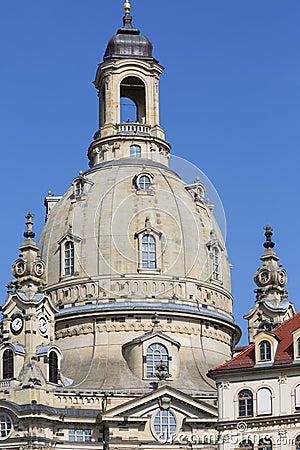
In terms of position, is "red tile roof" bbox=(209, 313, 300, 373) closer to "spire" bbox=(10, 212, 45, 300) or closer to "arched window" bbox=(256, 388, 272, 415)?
"arched window" bbox=(256, 388, 272, 415)

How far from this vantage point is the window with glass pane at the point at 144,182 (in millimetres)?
112606

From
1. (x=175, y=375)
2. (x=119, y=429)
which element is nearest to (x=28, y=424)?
(x=119, y=429)

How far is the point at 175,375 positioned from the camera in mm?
105062

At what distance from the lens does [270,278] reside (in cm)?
10669

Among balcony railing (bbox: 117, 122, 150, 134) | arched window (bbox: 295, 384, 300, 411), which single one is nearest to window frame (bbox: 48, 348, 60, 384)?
balcony railing (bbox: 117, 122, 150, 134)

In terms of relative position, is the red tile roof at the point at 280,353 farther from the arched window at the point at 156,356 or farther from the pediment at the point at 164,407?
the arched window at the point at 156,356

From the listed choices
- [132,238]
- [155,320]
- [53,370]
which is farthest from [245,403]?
[132,238]

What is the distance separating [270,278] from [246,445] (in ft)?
87.1

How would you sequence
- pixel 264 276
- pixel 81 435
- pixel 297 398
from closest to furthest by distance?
pixel 297 398, pixel 81 435, pixel 264 276

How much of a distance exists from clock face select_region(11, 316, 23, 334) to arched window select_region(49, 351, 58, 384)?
2861 mm

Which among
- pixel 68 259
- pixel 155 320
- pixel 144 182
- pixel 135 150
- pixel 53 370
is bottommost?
pixel 53 370

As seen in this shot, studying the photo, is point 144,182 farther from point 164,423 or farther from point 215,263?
point 164,423

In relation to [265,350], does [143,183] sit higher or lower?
higher

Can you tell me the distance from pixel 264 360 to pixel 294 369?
2.35m
